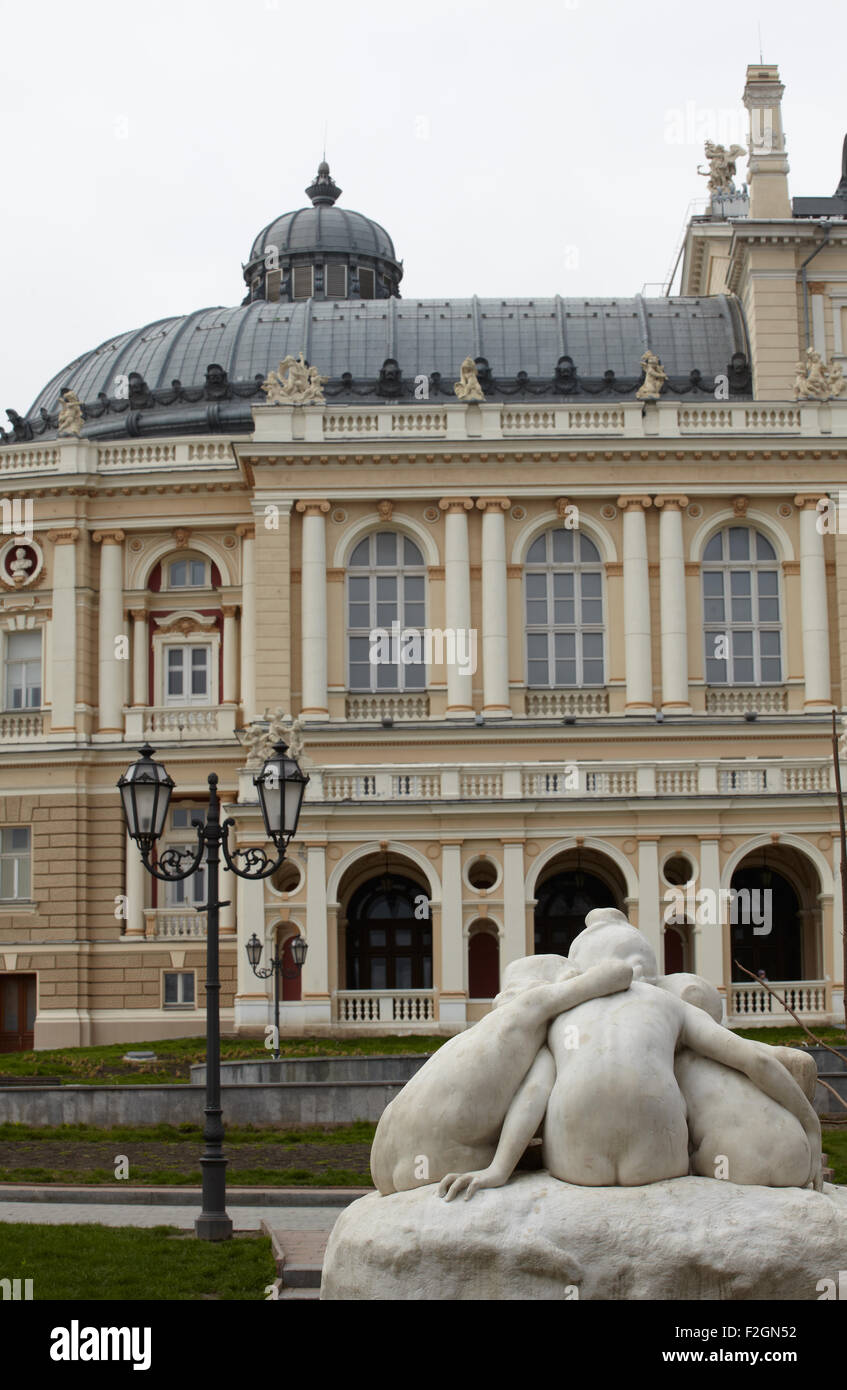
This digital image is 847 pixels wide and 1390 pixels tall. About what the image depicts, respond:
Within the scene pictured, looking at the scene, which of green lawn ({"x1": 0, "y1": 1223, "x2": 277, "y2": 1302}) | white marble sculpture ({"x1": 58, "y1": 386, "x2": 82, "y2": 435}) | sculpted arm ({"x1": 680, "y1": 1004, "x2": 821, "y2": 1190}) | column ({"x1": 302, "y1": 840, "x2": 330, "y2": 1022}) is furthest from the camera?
white marble sculpture ({"x1": 58, "y1": 386, "x2": 82, "y2": 435})

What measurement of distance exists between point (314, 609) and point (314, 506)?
9.43 ft

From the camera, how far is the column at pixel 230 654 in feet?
177

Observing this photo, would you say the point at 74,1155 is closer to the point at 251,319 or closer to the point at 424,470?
the point at 424,470

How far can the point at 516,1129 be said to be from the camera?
10.2m

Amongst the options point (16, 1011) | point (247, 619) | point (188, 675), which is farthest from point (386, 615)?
point (16, 1011)

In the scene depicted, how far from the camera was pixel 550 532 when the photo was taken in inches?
2061

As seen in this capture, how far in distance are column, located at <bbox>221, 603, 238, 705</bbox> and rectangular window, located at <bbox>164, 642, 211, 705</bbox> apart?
2.19ft

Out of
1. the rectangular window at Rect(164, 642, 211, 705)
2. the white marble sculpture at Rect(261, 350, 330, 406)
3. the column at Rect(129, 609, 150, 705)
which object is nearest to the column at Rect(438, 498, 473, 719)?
the white marble sculpture at Rect(261, 350, 330, 406)

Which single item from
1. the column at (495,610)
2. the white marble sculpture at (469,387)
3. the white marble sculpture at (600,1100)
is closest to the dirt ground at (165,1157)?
the white marble sculpture at (600,1100)

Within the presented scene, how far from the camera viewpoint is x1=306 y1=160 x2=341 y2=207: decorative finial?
2992 inches

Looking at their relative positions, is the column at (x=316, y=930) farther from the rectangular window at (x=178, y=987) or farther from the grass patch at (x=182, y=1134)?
the grass patch at (x=182, y=1134)

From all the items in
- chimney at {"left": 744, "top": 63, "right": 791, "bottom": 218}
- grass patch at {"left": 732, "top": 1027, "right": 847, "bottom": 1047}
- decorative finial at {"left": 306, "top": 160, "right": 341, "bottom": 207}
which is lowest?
grass patch at {"left": 732, "top": 1027, "right": 847, "bottom": 1047}

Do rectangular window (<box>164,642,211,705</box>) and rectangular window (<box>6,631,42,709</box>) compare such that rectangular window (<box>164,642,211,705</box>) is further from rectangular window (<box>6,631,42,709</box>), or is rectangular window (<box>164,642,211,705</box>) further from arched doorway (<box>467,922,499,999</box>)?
arched doorway (<box>467,922,499,999</box>)

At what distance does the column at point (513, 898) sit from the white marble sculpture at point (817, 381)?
16288 mm
